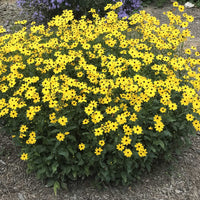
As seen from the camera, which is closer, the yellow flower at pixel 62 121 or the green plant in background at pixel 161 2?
the yellow flower at pixel 62 121

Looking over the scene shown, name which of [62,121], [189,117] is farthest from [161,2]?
[62,121]

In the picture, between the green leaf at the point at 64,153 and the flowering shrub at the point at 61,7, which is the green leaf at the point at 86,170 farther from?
the flowering shrub at the point at 61,7

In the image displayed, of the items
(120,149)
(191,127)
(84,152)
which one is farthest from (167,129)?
(84,152)

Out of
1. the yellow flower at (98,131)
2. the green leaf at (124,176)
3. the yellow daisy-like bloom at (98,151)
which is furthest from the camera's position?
the green leaf at (124,176)

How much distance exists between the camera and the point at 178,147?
373 centimetres

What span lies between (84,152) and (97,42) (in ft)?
5.88

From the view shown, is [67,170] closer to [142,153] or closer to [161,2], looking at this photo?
[142,153]

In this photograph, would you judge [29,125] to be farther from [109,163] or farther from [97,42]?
[97,42]

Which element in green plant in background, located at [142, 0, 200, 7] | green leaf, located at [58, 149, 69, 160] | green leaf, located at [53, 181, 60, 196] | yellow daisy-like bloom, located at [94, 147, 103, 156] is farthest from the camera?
green plant in background, located at [142, 0, 200, 7]

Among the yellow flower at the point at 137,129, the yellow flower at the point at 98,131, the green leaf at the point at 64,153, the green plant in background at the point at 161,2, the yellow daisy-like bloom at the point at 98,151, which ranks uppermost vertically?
the yellow flower at the point at 98,131

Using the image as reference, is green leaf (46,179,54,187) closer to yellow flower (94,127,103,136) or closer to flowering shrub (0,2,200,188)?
flowering shrub (0,2,200,188)

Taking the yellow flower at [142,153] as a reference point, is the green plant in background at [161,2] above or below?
below

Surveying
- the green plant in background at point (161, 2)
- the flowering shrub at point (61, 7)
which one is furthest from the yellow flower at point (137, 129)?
the green plant in background at point (161, 2)

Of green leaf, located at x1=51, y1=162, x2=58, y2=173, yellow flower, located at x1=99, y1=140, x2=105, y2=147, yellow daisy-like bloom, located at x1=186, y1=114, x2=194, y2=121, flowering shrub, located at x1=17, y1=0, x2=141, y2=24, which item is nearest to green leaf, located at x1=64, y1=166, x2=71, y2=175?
green leaf, located at x1=51, y1=162, x2=58, y2=173
